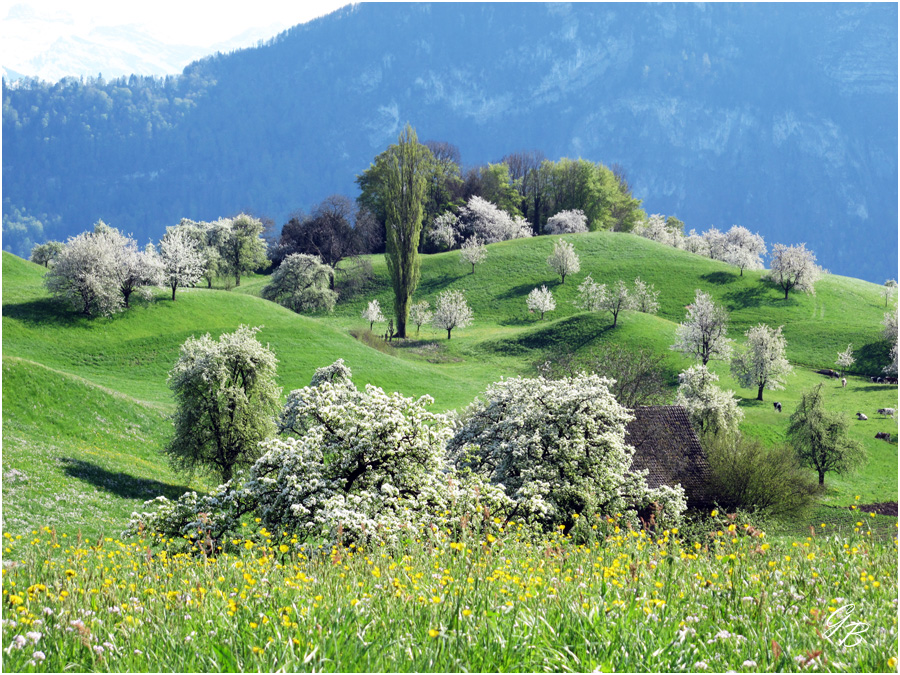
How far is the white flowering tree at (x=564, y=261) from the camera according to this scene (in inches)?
3787

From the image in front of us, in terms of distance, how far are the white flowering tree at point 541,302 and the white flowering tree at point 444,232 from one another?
34.0m

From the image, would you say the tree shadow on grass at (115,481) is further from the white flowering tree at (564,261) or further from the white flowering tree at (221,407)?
the white flowering tree at (564,261)

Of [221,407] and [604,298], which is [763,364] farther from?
[221,407]

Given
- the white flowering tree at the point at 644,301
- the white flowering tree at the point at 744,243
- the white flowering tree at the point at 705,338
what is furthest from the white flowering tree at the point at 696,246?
the white flowering tree at the point at 705,338

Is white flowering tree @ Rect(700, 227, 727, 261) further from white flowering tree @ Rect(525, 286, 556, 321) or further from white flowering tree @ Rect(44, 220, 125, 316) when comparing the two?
white flowering tree @ Rect(44, 220, 125, 316)

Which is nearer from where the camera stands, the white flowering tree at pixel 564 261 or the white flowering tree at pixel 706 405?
the white flowering tree at pixel 706 405

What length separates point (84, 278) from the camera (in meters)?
58.6

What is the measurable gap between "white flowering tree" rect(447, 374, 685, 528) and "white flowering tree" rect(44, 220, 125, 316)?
50848 millimetres

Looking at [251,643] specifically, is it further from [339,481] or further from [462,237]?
A: [462,237]

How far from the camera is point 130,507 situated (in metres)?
25.3

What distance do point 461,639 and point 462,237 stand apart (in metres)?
117

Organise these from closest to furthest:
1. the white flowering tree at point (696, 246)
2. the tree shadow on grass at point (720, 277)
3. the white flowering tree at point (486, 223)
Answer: the tree shadow on grass at point (720, 277) → the white flowering tree at point (486, 223) → the white flowering tree at point (696, 246)

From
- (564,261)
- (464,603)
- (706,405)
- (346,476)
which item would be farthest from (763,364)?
(464,603)

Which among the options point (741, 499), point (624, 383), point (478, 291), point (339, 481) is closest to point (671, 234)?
point (478, 291)
